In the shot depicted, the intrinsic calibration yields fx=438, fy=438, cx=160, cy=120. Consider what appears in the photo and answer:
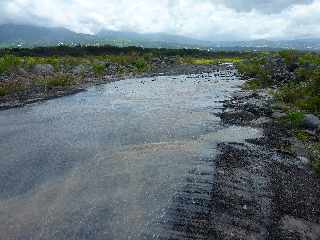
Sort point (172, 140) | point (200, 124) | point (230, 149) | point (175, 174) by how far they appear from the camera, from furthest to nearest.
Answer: point (200, 124) < point (172, 140) < point (230, 149) < point (175, 174)

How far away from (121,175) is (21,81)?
1988 inches

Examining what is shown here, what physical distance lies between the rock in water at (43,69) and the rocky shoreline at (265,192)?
2327 inches

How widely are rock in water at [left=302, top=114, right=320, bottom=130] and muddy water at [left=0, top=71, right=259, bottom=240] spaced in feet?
16.9

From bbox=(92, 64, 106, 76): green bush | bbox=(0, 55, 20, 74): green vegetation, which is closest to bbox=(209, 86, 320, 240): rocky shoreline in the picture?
bbox=(0, 55, 20, 74): green vegetation

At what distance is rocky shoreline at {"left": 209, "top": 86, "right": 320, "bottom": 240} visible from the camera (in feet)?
64.1

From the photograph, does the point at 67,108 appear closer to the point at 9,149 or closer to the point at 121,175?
the point at 9,149

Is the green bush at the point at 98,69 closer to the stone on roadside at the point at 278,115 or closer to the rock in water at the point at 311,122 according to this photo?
the stone on roadside at the point at 278,115

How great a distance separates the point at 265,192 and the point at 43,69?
2802 inches

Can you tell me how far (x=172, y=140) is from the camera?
1367 inches

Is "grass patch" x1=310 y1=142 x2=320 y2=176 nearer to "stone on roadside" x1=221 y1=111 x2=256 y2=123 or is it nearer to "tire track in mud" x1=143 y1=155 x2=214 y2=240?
"tire track in mud" x1=143 y1=155 x2=214 y2=240

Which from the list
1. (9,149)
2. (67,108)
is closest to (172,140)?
(9,149)

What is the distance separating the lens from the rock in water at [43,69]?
85.1 metres

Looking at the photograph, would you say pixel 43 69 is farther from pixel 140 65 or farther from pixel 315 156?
pixel 315 156

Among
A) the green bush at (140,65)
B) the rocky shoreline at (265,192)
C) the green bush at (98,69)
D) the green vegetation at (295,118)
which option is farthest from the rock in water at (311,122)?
the green bush at (140,65)
